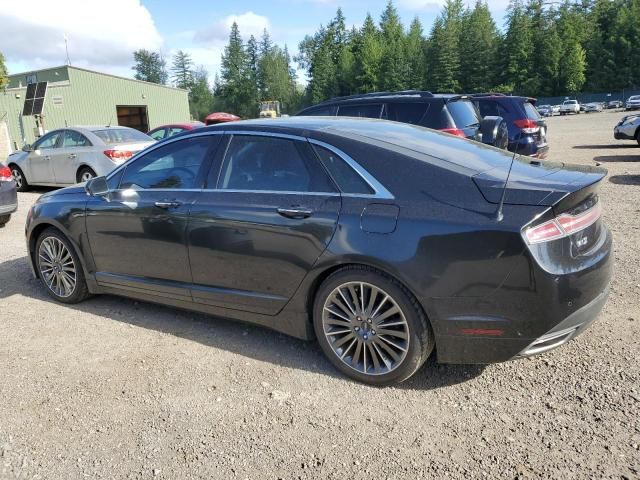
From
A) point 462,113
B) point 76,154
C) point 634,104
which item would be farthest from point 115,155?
point 634,104

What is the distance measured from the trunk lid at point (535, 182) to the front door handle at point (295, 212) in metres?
1.05

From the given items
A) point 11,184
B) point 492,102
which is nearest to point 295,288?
point 11,184

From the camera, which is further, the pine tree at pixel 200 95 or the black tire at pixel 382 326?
the pine tree at pixel 200 95

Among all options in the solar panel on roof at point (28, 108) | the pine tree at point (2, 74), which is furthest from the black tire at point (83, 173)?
the pine tree at point (2, 74)

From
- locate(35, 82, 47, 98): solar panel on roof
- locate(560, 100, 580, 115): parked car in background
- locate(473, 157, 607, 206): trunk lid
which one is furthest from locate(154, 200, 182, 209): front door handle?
locate(560, 100, 580, 115): parked car in background

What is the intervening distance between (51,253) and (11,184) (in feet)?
14.2

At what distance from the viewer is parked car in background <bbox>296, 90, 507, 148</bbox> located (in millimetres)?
7379

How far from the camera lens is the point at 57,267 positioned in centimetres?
483

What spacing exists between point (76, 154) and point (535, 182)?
10570 millimetres

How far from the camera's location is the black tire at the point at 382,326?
298 cm

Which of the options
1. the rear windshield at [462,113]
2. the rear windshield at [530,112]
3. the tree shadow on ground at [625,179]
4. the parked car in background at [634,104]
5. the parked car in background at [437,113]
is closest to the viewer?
the parked car in background at [437,113]

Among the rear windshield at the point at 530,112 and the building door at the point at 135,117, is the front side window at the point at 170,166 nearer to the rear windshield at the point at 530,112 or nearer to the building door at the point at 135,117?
the rear windshield at the point at 530,112

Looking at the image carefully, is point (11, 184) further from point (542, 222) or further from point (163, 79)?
point (163, 79)

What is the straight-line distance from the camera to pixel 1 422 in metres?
3.05
